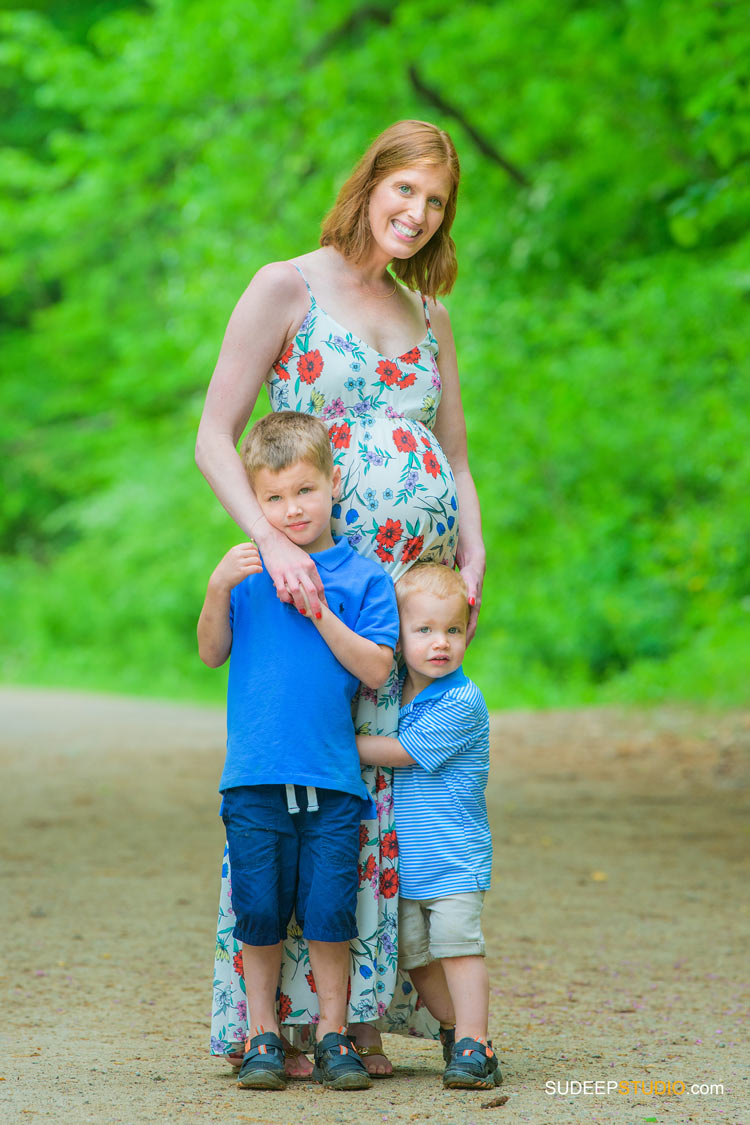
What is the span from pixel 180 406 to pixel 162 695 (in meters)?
6.77

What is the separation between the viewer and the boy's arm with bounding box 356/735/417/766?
9.98 feet

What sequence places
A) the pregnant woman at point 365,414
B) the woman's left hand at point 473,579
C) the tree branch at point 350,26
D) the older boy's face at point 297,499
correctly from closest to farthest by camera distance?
the older boy's face at point 297,499
the pregnant woman at point 365,414
the woman's left hand at point 473,579
the tree branch at point 350,26

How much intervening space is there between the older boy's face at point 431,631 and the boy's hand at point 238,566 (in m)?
0.38

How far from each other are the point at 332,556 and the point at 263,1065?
3.57 ft

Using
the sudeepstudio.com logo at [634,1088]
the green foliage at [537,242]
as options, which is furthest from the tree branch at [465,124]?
the sudeepstudio.com logo at [634,1088]

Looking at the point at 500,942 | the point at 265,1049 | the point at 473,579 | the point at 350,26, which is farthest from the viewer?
the point at 350,26

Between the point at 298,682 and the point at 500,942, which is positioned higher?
the point at 298,682

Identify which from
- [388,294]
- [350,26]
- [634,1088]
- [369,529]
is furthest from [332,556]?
[350,26]

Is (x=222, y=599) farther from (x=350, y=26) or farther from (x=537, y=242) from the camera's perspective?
(x=537, y=242)

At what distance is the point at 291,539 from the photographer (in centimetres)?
300

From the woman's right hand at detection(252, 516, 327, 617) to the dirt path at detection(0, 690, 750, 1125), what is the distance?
1.01 m

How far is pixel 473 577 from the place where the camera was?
3.25 m

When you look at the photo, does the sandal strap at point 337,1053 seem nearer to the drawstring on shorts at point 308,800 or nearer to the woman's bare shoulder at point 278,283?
the drawstring on shorts at point 308,800

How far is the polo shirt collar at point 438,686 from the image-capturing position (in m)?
3.09
